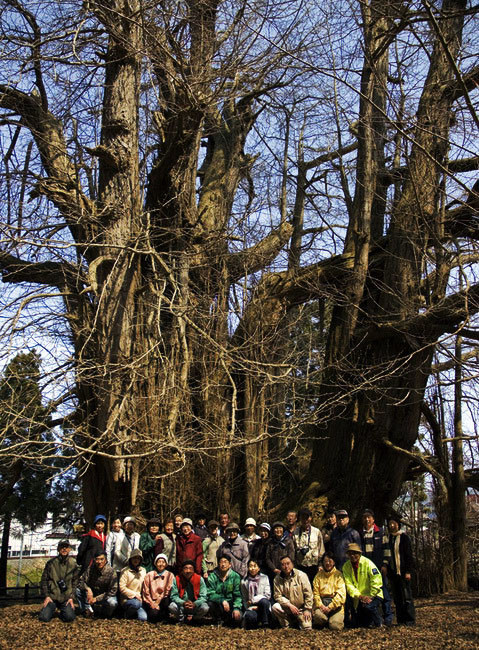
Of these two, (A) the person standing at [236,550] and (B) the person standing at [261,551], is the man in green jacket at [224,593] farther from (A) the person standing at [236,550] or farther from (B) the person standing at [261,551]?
(B) the person standing at [261,551]

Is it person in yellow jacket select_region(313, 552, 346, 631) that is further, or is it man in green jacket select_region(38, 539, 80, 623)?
man in green jacket select_region(38, 539, 80, 623)

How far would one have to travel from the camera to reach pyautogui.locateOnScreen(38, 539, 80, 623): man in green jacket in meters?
8.03

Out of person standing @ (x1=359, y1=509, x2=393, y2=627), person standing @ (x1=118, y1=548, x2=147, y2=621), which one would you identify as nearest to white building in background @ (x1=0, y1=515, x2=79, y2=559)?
person standing @ (x1=118, y1=548, x2=147, y2=621)

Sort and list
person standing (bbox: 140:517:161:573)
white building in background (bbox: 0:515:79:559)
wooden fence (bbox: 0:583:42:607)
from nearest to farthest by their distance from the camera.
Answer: person standing (bbox: 140:517:161:573) → wooden fence (bbox: 0:583:42:607) → white building in background (bbox: 0:515:79:559)

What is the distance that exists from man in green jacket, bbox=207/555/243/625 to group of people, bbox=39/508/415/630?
12 millimetres

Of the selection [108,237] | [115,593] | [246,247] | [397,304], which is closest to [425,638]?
[115,593]

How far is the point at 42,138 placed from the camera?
33.4 feet

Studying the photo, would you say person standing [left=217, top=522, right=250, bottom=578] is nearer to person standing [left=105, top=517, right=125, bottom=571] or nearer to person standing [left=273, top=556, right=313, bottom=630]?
person standing [left=273, top=556, right=313, bottom=630]

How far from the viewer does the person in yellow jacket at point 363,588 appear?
7.45 m

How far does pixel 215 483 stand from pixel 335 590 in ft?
14.6

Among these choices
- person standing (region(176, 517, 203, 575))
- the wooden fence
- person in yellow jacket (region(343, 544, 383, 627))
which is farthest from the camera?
the wooden fence

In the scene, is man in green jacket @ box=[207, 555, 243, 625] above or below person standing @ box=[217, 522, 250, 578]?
below

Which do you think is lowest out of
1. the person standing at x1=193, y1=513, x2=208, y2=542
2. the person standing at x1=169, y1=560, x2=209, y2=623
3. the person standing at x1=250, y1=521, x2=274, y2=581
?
the person standing at x1=169, y1=560, x2=209, y2=623

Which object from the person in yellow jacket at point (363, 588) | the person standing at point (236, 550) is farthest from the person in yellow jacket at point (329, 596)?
the person standing at point (236, 550)
